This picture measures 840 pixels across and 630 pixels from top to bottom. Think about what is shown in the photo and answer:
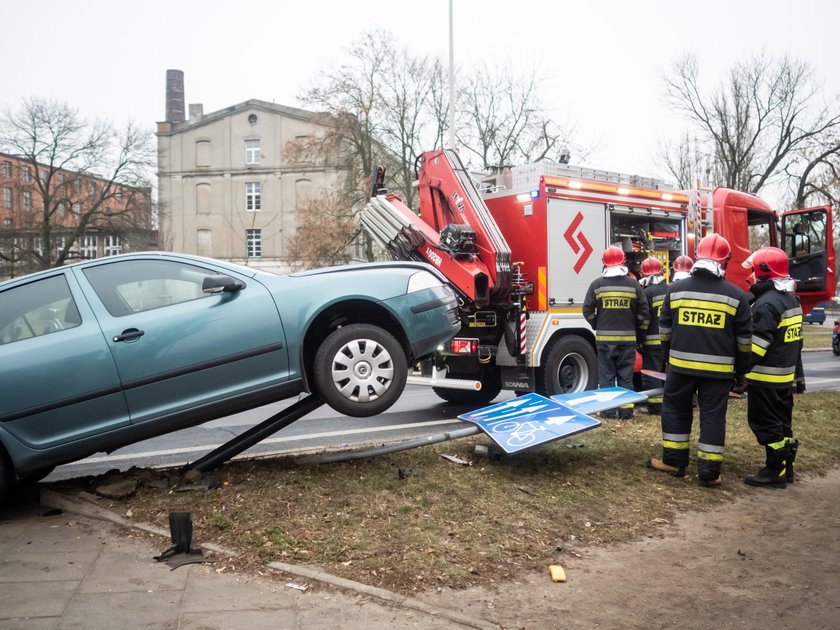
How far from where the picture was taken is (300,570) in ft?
12.3

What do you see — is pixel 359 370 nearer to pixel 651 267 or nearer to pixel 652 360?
pixel 652 360

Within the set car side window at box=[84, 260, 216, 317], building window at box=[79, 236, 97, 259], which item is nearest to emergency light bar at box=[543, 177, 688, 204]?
car side window at box=[84, 260, 216, 317]

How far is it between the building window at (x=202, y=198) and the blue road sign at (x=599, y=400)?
4804 centimetres

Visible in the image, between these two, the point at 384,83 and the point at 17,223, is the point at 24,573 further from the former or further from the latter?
the point at 17,223

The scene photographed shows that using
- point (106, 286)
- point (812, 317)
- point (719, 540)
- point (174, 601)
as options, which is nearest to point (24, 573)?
point (174, 601)

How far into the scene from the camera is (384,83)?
88.3ft

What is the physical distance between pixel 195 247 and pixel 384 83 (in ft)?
92.9

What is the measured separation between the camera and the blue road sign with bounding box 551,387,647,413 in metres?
5.99

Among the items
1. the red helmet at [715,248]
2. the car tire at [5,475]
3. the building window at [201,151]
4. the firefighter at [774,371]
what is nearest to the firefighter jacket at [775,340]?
the firefighter at [774,371]

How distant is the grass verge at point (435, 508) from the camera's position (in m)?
3.94

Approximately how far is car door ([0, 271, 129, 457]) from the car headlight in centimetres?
207

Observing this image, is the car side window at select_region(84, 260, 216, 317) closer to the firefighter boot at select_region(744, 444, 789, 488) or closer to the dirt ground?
the dirt ground

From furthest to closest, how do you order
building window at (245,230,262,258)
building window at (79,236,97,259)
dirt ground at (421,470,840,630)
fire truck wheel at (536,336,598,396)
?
building window at (245,230,262,258)
building window at (79,236,97,259)
fire truck wheel at (536,336,598,396)
dirt ground at (421,470,840,630)

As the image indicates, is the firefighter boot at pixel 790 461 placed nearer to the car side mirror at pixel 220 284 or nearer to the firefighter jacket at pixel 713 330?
the firefighter jacket at pixel 713 330
